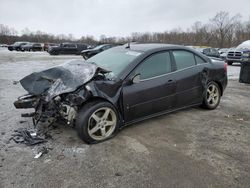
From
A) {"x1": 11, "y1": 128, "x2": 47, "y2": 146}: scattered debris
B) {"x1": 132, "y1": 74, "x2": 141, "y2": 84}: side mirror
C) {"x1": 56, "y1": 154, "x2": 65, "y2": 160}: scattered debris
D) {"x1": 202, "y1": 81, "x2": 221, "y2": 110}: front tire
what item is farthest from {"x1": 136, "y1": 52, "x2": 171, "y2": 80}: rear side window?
{"x1": 11, "y1": 128, "x2": 47, "y2": 146}: scattered debris

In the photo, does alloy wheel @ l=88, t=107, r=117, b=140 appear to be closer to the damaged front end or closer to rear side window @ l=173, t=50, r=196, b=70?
the damaged front end

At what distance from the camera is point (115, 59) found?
14.7ft

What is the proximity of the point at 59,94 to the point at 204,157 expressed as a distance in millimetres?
2297

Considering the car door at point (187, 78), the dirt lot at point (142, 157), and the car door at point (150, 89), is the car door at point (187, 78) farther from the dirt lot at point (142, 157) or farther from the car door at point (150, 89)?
the dirt lot at point (142, 157)

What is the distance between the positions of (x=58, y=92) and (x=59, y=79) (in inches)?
13.2

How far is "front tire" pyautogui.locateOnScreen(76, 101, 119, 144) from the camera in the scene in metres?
3.53

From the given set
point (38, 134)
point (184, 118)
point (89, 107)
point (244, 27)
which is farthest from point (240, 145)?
point (244, 27)

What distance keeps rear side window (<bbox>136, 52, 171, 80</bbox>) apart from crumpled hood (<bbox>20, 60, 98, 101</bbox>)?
0.83 metres

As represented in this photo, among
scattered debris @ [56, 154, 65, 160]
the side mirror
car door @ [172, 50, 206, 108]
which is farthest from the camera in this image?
car door @ [172, 50, 206, 108]

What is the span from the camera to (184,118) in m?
4.86

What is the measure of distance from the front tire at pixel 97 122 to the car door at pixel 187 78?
147 centimetres

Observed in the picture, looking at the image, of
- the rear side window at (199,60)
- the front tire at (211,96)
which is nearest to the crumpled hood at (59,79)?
the rear side window at (199,60)

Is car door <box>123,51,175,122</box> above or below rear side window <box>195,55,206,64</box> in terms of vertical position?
below

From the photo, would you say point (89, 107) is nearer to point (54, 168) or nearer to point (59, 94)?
point (59, 94)
